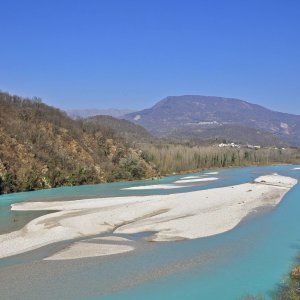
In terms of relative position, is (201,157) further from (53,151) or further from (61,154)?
(53,151)

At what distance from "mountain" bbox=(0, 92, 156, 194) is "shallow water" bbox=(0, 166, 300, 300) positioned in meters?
40.7

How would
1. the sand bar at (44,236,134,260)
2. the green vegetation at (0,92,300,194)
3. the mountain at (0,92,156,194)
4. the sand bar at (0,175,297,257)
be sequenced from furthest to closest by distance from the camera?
1. the green vegetation at (0,92,300,194)
2. the mountain at (0,92,156,194)
3. the sand bar at (0,175,297,257)
4. the sand bar at (44,236,134,260)

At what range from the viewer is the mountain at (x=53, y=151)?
66.8 meters

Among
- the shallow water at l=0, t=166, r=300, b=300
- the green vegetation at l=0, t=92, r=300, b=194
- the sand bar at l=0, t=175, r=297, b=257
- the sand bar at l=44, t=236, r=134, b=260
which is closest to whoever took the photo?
the shallow water at l=0, t=166, r=300, b=300

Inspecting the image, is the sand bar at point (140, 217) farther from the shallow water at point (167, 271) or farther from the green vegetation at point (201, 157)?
the green vegetation at point (201, 157)

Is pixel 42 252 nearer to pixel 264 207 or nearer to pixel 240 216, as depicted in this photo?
pixel 240 216

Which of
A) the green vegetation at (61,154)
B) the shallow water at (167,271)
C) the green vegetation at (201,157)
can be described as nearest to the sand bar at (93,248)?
the shallow water at (167,271)

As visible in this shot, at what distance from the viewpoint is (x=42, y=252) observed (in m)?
25.7

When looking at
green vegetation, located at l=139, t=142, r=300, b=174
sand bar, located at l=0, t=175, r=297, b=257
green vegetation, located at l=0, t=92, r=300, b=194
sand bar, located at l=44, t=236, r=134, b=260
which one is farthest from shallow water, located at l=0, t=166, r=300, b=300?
green vegetation, located at l=139, t=142, r=300, b=174

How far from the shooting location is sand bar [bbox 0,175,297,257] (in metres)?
29.5

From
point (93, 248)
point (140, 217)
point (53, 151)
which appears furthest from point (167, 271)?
point (53, 151)

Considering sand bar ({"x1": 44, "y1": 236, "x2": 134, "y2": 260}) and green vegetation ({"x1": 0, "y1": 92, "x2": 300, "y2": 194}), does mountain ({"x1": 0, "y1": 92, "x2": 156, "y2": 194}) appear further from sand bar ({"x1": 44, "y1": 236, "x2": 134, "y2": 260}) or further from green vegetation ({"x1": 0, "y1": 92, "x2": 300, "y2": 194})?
sand bar ({"x1": 44, "y1": 236, "x2": 134, "y2": 260})

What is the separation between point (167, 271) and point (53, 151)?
5819 cm

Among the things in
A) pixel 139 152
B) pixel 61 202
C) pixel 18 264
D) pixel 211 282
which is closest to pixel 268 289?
pixel 211 282
